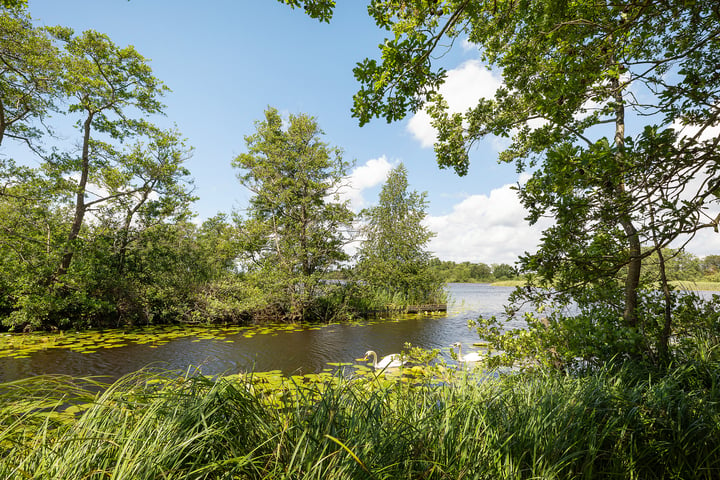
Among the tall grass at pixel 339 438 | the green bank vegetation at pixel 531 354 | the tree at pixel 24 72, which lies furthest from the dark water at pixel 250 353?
the tree at pixel 24 72

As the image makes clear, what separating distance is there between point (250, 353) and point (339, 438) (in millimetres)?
7573

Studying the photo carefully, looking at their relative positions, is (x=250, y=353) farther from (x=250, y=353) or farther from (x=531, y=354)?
(x=531, y=354)

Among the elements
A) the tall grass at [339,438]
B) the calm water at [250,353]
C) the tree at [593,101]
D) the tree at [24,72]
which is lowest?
the calm water at [250,353]

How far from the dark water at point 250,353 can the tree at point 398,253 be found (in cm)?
489

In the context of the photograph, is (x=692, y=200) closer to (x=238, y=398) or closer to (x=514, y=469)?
(x=514, y=469)

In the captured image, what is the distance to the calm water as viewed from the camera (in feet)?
21.9

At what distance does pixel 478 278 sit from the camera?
8706cm

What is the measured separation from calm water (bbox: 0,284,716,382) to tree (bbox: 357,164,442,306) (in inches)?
198

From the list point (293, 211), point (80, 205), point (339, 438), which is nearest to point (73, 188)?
point (80, 205)

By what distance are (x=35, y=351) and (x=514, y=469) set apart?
11504 mm

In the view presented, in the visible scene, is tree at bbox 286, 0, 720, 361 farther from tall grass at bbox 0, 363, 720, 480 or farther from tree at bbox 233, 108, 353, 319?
tree at bbox 233, 108, 353, 319

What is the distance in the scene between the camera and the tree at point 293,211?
44.4 feet

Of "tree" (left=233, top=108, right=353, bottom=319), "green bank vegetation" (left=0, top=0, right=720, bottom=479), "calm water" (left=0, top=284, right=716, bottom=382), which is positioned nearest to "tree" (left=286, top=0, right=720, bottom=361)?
"green bank vegetation" (left=0, top=0, right=720, bottom=479)

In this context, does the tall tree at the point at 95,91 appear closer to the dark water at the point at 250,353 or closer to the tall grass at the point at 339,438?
the dark water at the point at 250,353
